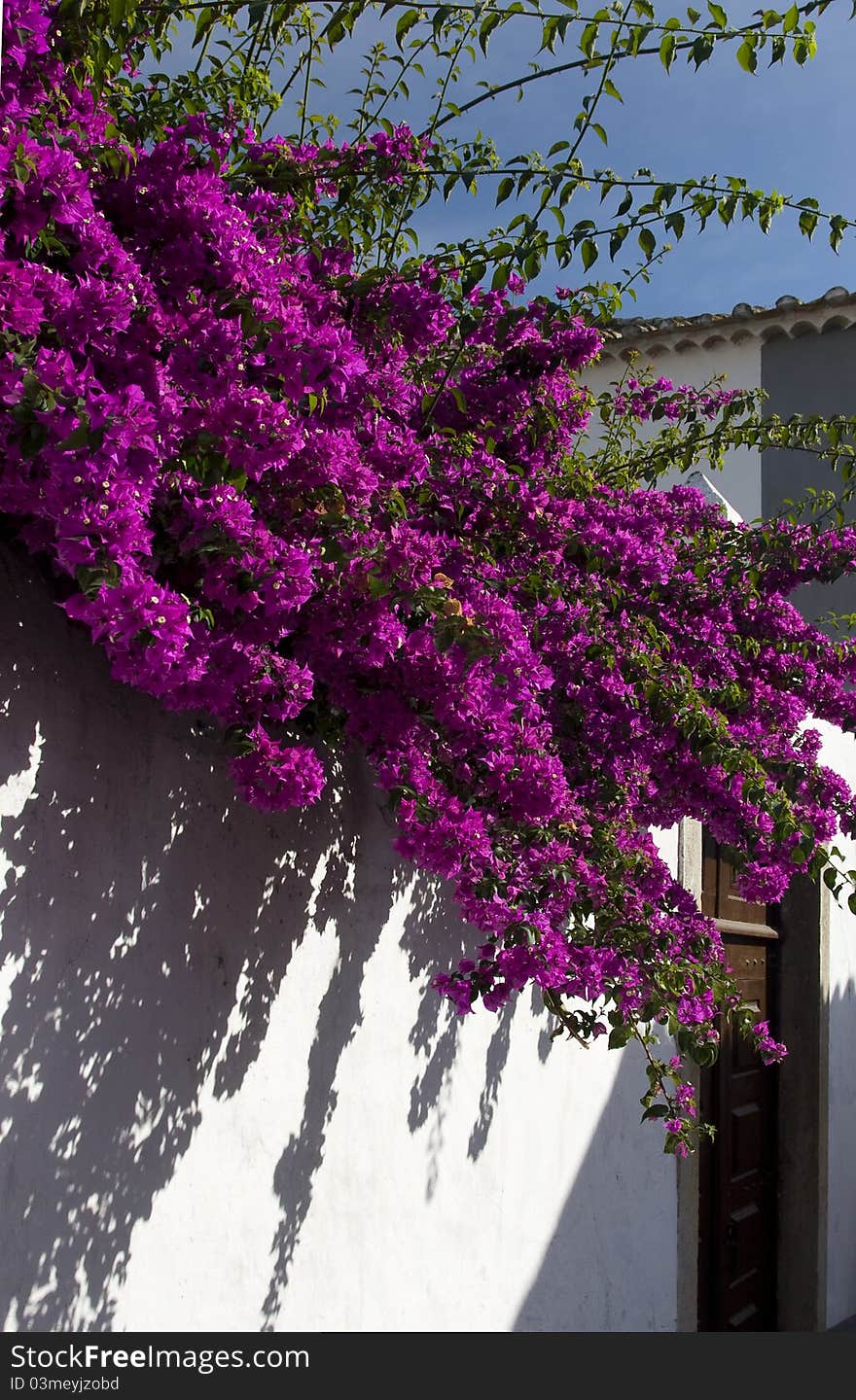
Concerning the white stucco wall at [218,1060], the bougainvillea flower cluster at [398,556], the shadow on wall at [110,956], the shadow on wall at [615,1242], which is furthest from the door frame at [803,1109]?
the shadow on wall at [110,956]

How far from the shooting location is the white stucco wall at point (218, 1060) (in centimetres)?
230

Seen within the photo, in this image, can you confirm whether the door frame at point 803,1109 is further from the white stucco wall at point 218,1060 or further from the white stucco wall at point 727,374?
the white stucco wall at point 727,374

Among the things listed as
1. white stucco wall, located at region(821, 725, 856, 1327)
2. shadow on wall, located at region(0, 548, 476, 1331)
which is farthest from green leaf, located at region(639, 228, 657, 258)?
white stucco wall, located at region(821, 725, 856, 1327)

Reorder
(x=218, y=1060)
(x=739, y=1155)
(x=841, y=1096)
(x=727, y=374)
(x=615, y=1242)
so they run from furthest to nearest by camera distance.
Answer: (x=727, y=374) < (x=841, y=1096) < (x=739, y=1155) < (x=615, y=1242) < (x=218, y=1060)

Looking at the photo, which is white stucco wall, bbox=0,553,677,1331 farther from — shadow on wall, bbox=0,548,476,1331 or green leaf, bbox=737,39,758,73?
green leaf, bbox=737,39,758,73

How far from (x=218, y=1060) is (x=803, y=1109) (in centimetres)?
472

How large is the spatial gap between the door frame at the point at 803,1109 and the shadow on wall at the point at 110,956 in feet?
14.0

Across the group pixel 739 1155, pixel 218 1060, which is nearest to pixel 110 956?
pixel 218 1060

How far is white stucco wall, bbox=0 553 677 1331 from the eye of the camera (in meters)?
2.30

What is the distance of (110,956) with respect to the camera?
8.06ft

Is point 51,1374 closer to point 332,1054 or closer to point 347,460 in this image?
point 332,1054

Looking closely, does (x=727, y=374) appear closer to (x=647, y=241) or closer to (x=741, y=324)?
(x=741, y=324)

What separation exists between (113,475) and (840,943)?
619 centimetres

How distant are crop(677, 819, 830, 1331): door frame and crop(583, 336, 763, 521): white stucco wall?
11.7 ft
